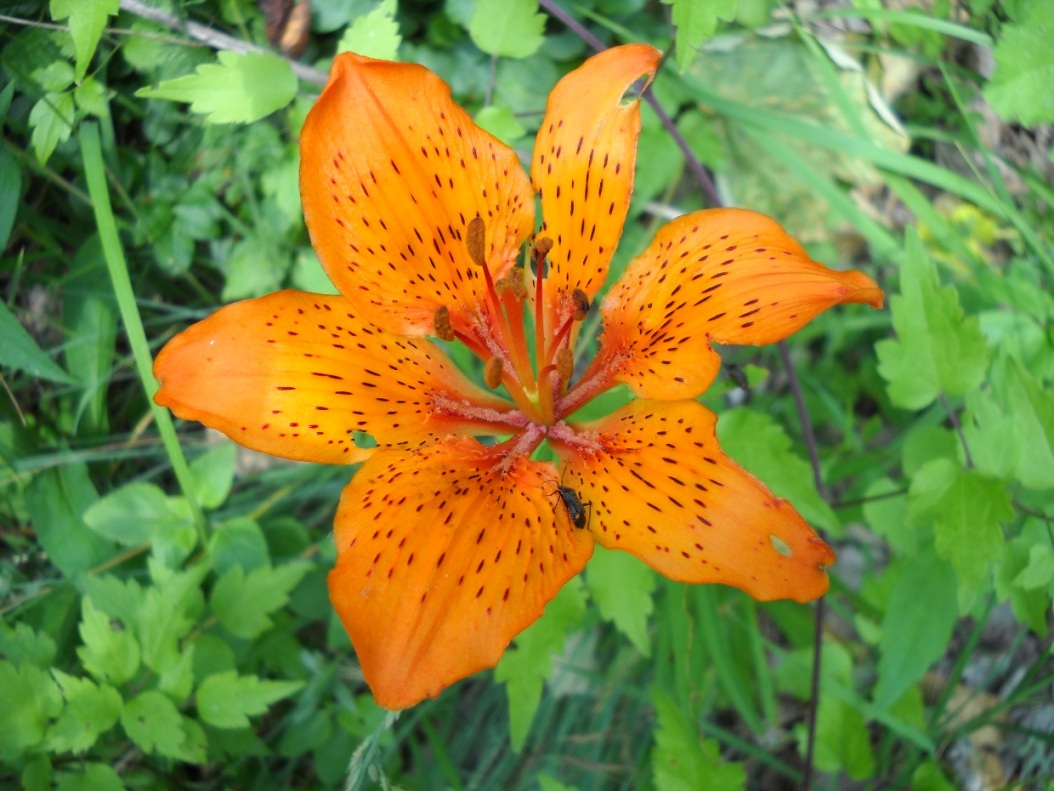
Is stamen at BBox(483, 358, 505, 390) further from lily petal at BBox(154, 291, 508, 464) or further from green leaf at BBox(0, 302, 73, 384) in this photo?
green leaf at BBox(0, 302, 73, 384)

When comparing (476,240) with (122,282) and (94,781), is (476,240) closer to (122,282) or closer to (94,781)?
(122,282)

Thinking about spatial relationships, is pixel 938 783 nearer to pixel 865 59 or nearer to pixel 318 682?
pixel 318 682

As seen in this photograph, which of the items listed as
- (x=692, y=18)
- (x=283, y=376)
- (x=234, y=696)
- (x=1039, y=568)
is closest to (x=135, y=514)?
(x=234, y=696)

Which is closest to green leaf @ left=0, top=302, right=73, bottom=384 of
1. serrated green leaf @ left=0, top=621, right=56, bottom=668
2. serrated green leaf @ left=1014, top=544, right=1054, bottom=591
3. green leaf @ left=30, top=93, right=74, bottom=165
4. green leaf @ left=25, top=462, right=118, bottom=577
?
green leaf @ left=30, top=93, right=74, bottom=165

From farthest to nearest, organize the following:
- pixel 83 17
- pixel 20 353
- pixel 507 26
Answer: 1. pixel 507 26
2. pixel 20 353
3. pixel 83 17

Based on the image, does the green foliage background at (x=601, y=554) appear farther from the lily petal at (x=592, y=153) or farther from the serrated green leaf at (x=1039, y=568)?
the lily petal at (x=592, y=153)

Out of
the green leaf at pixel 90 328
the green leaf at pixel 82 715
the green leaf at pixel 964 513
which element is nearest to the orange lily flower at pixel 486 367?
the green leaf at pixel 964 513

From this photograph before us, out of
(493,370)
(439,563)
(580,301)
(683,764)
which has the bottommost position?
(683,764)
